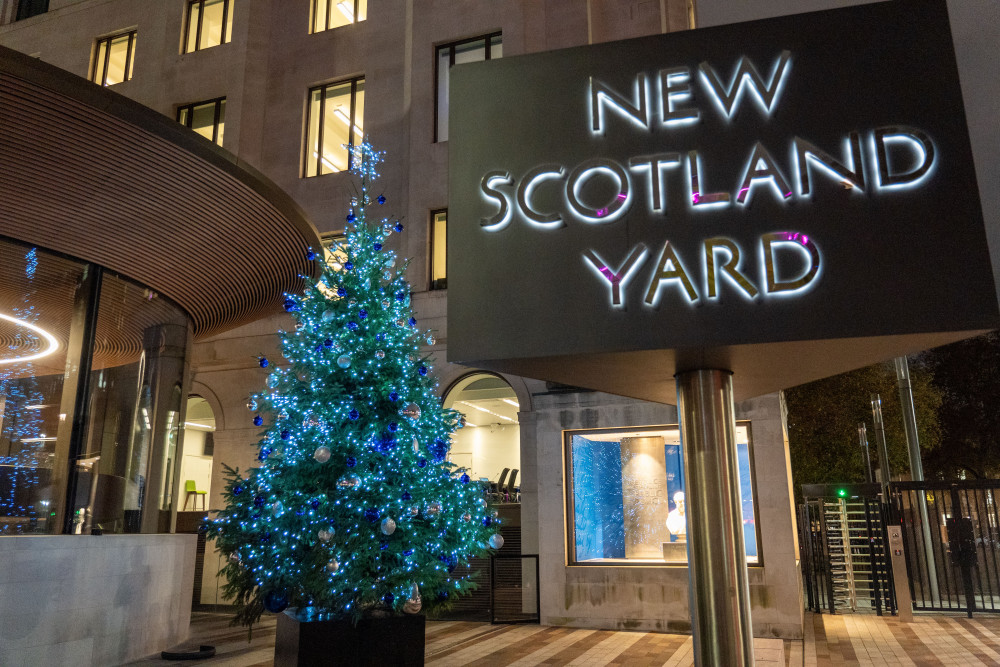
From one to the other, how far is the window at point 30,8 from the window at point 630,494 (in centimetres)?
2375

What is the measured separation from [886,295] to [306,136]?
747 inches

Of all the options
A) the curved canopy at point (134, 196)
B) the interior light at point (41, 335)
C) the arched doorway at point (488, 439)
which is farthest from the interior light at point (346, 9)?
the interior light at point (41, 335)

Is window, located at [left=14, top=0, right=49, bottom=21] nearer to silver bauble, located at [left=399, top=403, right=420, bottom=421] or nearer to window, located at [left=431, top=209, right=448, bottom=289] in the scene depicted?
window, located at [left=431, top=209, right=448, bottom=289]

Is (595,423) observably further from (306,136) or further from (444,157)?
(306,136)

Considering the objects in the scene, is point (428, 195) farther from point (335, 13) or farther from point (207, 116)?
point (207, 116)

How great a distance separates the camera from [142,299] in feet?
36.9

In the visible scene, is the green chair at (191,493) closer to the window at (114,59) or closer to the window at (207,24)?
the window at (114,59)

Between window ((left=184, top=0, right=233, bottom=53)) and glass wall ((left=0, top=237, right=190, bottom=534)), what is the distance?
558 inches

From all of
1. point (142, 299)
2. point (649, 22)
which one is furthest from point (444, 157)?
point (142, 299)

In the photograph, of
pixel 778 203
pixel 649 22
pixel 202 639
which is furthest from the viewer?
pixel 649 22

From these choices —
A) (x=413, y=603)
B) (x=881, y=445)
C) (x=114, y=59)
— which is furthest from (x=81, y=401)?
(x=881, y=445)

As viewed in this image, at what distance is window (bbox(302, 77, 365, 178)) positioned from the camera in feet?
68.1

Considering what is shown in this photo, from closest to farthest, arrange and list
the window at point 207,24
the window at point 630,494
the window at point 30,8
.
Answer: the window at point 630,494, the window at point 207,24, the window at point 30,8

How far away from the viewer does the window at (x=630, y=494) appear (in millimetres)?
14195
